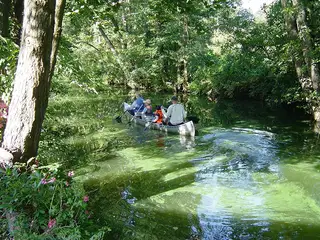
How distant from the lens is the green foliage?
2.97 meters

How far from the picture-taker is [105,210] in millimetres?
5941

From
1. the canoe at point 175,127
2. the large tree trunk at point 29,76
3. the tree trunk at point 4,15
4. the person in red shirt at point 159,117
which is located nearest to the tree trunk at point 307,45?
the canoe at point 175,127

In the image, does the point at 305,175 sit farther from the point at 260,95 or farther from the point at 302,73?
the point at 260,95

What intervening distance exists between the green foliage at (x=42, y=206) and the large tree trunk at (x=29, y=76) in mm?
460

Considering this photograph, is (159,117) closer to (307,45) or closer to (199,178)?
(307,45)

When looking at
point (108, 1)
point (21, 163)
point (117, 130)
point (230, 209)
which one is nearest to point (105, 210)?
point (230, 209)

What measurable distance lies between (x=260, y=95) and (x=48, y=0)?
771 inches

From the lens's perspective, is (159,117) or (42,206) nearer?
(42,206)

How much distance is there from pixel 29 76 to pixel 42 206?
Answer: 1.45 m

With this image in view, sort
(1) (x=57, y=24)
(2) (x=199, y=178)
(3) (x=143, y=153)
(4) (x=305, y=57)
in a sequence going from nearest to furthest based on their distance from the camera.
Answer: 1. (1) (x=57, y=24)
2. (2) (x=199, y=178)
3. (3) (x=143, y=153)
4. (4) (x=305, y=57)

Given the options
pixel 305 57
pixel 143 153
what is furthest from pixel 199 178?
pixel 305 57

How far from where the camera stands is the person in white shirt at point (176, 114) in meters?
12.1

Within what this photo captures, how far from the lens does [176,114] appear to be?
40.4 ft

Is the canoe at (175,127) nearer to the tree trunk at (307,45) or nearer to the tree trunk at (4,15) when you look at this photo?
the tree trunk at (307,45)
